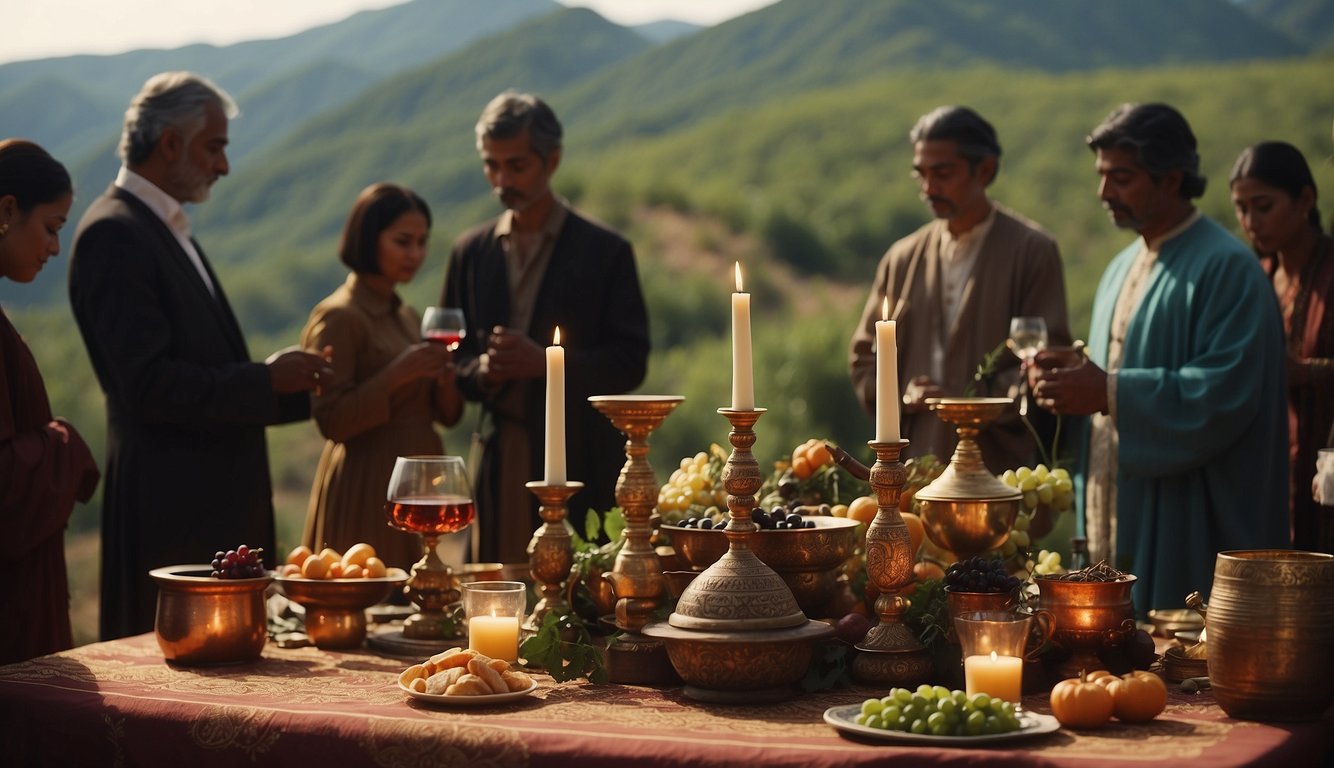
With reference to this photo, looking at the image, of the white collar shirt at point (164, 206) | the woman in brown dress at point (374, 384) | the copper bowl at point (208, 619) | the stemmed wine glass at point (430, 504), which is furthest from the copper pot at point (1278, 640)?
the white collar shirt at point (164, 206)

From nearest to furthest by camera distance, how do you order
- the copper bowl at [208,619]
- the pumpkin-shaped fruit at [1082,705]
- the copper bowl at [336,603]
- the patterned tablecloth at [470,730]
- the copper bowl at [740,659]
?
the patterned tablecloth at [470,730] → the pumpkin-shaped fruit at [1082,705] → the copper bowl at [740,659] → the copper bowl at [208,619] → the copper bowl at [336,603]

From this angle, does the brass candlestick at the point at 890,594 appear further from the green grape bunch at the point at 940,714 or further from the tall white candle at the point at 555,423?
the tall white candle at the point at 555,423

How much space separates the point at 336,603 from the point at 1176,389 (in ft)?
8.72

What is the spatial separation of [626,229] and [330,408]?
27.5 metres

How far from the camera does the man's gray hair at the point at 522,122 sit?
5734 mm

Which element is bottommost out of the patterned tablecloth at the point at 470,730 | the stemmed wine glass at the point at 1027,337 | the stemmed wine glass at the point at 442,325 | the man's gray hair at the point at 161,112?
the patterned tablecloth at the point at 470,730

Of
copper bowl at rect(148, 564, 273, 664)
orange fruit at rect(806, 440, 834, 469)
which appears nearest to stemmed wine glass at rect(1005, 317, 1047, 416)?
orange fruit at rect(806, 440, 834, 469)

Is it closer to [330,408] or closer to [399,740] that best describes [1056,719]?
[399,740]

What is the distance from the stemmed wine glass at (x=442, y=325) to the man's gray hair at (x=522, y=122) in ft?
Result: 2.76

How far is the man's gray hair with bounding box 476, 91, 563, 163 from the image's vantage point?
18.8ft

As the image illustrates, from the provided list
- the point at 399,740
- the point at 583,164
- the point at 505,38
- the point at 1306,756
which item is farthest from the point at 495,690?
the point at 505,38

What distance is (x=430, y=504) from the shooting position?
3.49 m

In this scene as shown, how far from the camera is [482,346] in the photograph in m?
5.84

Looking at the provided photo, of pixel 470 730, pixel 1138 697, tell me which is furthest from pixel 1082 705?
pixel 470 730
